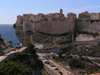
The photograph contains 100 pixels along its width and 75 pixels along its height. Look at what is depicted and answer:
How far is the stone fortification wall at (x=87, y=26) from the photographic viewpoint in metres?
28.0

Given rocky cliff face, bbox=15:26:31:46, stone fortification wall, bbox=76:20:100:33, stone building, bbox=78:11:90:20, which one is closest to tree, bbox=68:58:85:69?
stone fortification wall, bbox=76:20:100:33

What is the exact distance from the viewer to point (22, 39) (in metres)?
30.5

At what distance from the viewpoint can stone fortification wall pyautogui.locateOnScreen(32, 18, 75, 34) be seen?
2992cm

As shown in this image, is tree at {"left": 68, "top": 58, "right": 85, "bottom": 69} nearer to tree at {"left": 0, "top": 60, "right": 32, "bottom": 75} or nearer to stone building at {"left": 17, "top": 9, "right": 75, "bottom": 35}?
tree at {"left": 0, "top": 60, "right": 32, "bottom": 75}

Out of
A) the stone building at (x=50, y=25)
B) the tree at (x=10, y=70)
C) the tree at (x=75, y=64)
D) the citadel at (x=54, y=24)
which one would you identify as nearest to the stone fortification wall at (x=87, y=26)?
the citadel at (x=54, y=24)

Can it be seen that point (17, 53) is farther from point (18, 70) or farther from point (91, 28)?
point (91, 28)

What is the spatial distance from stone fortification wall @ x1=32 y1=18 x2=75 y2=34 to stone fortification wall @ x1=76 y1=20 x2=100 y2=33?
1.51m

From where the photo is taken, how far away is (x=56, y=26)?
1180 inches

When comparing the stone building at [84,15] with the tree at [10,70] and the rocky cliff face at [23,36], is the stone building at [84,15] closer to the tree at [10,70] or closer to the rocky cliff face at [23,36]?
the rocky cliff face at [23,36]

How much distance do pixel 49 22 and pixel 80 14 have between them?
1155 centimetres

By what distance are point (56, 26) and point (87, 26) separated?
22.8 feet

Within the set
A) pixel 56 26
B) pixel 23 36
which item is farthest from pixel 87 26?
pixel 23 36


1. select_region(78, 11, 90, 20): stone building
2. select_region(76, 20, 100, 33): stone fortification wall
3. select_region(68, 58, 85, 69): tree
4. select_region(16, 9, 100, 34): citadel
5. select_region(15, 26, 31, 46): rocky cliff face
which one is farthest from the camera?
select_region(78, 11, 90, 20): stone building

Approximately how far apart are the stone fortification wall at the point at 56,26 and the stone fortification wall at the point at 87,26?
1.51m
